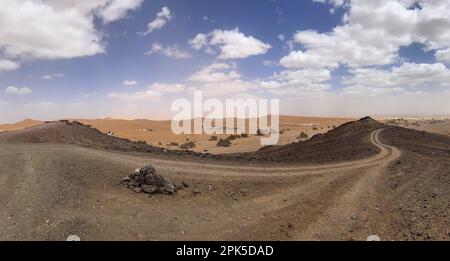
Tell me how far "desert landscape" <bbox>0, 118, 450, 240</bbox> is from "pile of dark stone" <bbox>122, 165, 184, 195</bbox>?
19 cm

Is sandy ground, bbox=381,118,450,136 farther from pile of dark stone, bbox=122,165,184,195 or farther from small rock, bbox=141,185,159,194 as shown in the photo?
small rock, bbox=141,185,159,194

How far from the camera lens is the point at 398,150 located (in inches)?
885

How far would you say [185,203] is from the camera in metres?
11.9

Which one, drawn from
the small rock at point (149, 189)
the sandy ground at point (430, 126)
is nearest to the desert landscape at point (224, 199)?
the small rock at point (149, 189)

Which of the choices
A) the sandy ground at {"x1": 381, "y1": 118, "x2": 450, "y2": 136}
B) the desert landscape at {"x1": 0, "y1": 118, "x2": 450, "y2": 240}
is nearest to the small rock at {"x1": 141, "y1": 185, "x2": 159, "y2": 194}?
the desert landscape at {"x1": 0, "y1": 118, "x2": 450, "y2": 240}

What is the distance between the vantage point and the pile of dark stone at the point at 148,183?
12.4 m

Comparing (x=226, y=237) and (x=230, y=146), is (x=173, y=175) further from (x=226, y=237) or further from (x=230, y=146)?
(x=230, y=146)

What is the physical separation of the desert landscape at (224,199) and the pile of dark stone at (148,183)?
19 centimetres

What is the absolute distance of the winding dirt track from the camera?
9.66 meters

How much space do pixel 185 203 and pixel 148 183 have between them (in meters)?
1.49

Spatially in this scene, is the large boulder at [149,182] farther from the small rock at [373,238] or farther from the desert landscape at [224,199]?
the small rock at [373,238]

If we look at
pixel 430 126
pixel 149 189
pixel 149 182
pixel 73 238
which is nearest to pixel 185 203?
pixel 149 189

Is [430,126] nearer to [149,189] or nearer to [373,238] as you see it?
[373,238]
